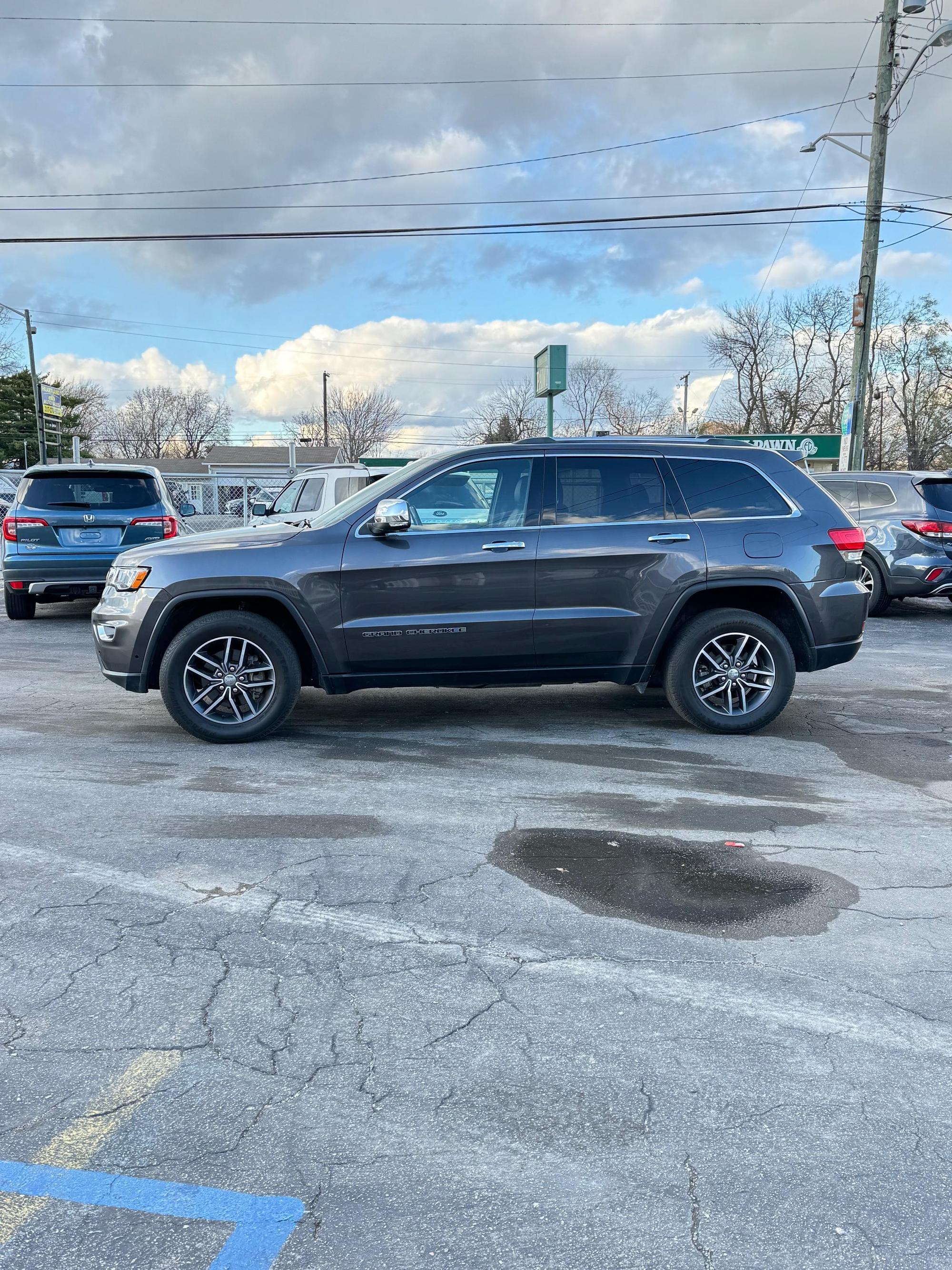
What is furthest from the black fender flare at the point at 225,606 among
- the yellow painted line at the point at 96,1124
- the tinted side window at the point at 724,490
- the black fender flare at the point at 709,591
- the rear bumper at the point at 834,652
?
the yellow painted line at the point at 96,1124

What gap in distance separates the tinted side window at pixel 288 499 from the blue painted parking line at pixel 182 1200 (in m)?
12.6

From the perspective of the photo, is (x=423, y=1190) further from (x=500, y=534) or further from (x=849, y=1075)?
(x=500, y=534)

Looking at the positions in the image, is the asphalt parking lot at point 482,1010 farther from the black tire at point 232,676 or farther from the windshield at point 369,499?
the windshield at point 369,499

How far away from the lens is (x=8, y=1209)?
2.21 m

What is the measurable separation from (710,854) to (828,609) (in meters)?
2.79

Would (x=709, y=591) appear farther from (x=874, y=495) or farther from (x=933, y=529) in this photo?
(x=874, y=495)

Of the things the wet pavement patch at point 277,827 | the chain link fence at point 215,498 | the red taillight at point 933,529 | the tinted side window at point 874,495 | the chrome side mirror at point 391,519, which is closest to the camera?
the wet pavement patch at point 277,827

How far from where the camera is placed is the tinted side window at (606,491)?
6.46m

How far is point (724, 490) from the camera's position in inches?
261

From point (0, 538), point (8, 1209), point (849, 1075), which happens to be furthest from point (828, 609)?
point (0, 538)

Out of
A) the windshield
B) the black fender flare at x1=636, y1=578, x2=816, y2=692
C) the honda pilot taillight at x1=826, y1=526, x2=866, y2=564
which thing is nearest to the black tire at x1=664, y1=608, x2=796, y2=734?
the black fender flare at x1=636, y1=578, x2=816, y2=692

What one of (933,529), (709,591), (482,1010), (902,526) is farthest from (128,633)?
(933,529)

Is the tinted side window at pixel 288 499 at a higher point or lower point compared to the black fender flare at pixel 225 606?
higher

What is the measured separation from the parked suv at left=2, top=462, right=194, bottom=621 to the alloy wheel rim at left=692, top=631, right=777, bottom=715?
7501 millimetres
